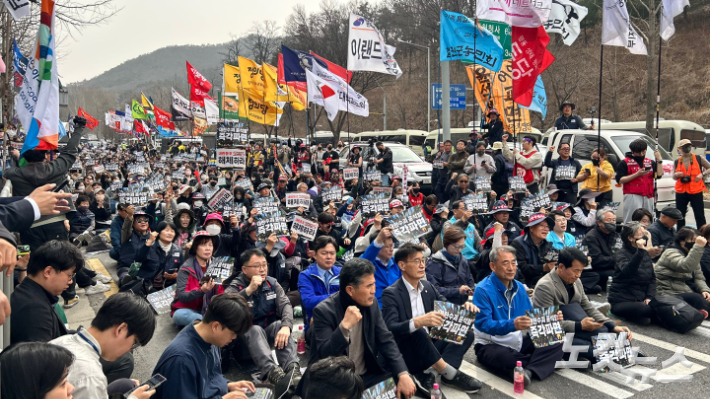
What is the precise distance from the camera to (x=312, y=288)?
5.62m

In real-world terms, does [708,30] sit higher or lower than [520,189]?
higher

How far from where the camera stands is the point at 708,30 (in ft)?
122

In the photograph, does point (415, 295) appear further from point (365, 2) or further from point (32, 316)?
point (365, 2)

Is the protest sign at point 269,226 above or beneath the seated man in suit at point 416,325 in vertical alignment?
above

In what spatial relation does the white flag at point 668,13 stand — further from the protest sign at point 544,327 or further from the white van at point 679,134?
the white van at point 679,134

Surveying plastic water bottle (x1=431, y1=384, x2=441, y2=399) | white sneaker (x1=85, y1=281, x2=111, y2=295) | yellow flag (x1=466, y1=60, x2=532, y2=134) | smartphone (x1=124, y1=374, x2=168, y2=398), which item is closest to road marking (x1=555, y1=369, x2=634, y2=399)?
plastic water bottle (x1=431, y1=384, x2=441, y2=399)

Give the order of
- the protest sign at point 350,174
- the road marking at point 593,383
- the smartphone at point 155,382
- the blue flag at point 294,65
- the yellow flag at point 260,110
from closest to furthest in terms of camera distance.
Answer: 1. the smartphone at point 155,382
2. the road marking at point 593,383
3. the protest sign at point 350,174
4. the blue flag at point 294,65
5. the yellow flag at point 260,110

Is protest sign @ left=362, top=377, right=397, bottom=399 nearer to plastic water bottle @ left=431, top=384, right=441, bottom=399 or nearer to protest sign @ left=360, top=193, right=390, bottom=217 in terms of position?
plastic water bottle @ left=431, top=384, right=441, bottom=399

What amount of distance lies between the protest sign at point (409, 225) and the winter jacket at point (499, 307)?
1114mm

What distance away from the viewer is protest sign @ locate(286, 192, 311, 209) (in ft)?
29.9

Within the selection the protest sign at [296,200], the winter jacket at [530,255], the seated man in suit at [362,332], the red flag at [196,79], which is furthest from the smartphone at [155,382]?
the red flag at [196,79]

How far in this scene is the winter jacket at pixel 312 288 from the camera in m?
5.54

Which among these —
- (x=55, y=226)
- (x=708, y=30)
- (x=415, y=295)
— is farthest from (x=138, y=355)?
(x=708, y=30)

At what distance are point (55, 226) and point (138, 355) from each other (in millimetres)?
1943
